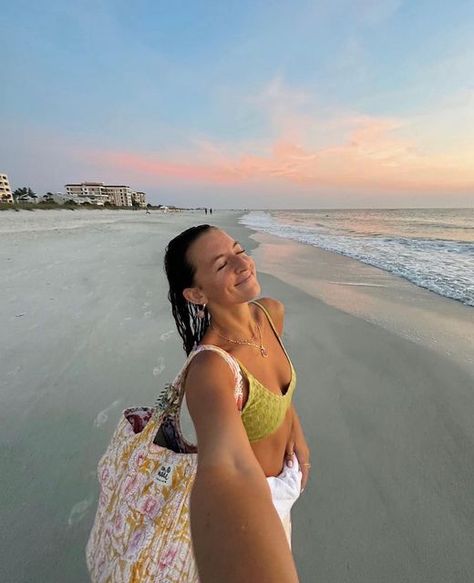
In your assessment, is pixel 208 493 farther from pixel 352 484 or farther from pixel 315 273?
pixel 315 273

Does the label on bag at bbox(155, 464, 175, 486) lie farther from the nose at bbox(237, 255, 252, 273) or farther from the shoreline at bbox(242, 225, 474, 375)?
the shoreline at bbox(242, 225, 474, 375)

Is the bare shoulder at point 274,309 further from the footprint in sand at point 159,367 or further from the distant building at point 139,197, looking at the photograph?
the distant building at point 139,197

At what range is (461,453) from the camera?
204 centimetres

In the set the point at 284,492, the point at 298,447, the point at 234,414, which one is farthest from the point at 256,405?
the point at 298,447

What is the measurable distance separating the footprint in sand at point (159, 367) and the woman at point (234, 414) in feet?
4.79

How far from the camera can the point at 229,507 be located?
65 cm

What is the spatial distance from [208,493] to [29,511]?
65.2 inches

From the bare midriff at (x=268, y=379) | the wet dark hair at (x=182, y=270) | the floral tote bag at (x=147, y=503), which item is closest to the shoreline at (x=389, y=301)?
the bare midriff at (x=268, y=379)

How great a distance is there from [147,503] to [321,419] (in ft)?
6.16

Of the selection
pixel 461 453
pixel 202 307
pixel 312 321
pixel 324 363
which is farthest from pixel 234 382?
pixel 312 321

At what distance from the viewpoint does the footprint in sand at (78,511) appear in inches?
64.9

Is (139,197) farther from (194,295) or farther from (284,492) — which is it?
(284,492)

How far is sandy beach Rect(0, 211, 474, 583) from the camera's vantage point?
1527 mm

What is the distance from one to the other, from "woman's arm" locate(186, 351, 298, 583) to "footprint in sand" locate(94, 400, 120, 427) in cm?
177
